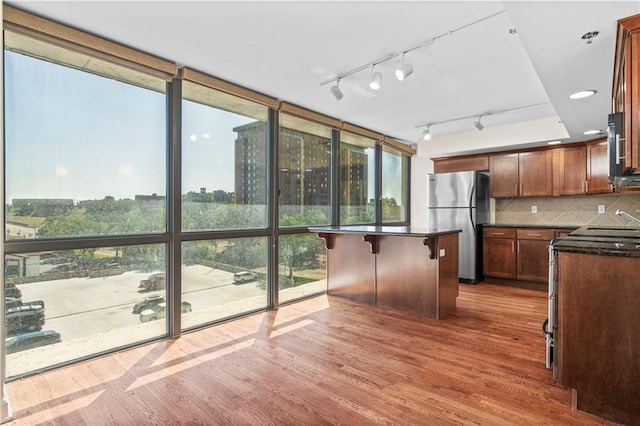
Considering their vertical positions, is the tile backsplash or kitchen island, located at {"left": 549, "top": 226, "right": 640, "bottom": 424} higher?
the tile backsplash

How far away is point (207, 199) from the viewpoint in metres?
3.43

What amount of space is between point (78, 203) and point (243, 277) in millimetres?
1715

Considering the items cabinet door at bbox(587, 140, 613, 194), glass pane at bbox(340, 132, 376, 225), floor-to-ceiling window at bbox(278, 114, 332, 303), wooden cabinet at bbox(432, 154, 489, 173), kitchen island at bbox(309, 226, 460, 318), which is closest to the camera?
kitchen island at bbox(309, 226, 460, 318)

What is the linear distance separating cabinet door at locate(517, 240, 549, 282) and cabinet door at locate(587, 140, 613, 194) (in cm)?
97

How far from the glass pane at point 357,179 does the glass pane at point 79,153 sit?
2729mm

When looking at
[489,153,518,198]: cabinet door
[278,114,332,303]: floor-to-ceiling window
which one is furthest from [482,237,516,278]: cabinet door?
[278,114,332,303]: floor-to-ceiling window

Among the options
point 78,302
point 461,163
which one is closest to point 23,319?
point 78,302

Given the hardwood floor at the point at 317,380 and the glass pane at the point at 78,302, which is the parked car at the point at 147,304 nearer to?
the glass pane at the point at 78,302

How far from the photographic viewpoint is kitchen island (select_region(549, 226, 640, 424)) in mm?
1810

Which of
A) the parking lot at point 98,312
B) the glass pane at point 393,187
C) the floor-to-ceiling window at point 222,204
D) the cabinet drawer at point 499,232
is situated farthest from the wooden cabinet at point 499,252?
the parking lot at point 98,312

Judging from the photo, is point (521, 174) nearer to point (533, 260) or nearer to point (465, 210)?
point (465, 210)

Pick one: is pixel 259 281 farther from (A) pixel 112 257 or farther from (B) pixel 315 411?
(B) pixel 315 411

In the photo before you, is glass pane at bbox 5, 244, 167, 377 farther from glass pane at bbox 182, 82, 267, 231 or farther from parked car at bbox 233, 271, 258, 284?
parked car at bbox 233, 271, 258, 284

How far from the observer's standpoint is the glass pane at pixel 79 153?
2.36m
